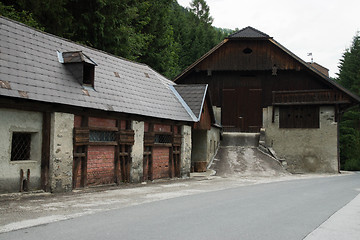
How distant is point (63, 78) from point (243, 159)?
646 inches

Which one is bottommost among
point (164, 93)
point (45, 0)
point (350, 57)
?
point (164, 93)

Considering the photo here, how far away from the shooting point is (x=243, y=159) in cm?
2694

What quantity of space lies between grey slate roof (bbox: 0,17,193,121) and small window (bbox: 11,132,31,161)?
1.23 m

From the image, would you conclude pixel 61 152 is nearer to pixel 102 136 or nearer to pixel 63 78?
pixel 102 136

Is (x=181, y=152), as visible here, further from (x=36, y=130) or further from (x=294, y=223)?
(x=294, y=223)

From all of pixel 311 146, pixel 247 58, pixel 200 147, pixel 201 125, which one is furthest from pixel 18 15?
pixel 311 146

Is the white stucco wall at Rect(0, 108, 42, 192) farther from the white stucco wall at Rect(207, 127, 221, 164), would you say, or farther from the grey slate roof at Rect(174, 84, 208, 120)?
the white stucco wall at Rect(207, 127, 221, 164)

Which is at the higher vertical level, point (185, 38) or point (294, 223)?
point (185, 38)

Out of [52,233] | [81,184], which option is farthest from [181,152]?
[52,233]

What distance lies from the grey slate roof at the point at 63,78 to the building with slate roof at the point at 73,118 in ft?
0.13

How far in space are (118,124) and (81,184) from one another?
289 centimetres

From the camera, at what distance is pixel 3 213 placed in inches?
323

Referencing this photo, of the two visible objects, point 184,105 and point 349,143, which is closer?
point 184,105

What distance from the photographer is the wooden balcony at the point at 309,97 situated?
29156 millimetres
